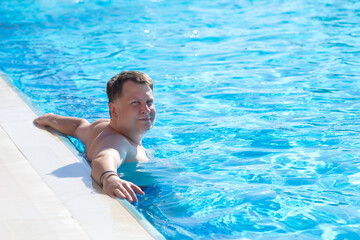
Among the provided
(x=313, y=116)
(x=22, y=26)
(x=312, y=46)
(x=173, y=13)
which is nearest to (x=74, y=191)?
(x=313, y=116)

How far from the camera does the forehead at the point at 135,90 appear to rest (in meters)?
3.69

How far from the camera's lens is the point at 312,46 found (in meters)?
8.05

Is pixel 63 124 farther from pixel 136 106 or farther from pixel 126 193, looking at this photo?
pixel 126 193

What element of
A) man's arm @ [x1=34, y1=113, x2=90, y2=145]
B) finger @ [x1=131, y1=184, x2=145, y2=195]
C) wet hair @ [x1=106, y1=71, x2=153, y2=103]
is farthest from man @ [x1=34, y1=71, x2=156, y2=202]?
man's arm @ [x1=34, y1=113, x2=90, y2=145]

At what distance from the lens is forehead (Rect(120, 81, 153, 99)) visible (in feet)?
12.1

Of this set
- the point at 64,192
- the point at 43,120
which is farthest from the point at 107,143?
the point at 43,120

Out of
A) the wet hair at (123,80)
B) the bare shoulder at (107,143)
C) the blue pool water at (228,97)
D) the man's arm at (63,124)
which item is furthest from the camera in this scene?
the man's arm at (63,124)

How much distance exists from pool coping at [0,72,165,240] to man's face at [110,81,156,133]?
1.42 ft

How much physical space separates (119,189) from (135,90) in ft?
2.89

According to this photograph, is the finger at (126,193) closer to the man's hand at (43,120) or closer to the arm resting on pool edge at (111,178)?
the arm resting on pool edge at (111,178)

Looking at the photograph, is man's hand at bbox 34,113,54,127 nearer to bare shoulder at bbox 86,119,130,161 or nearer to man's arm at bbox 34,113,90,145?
man's arm at bbox 34,113,90,145

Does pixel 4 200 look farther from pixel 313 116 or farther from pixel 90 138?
pixel 313 116

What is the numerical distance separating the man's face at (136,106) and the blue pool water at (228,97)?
334 mm

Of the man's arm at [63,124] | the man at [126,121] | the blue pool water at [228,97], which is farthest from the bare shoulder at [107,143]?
the man's arm at [63,124]
